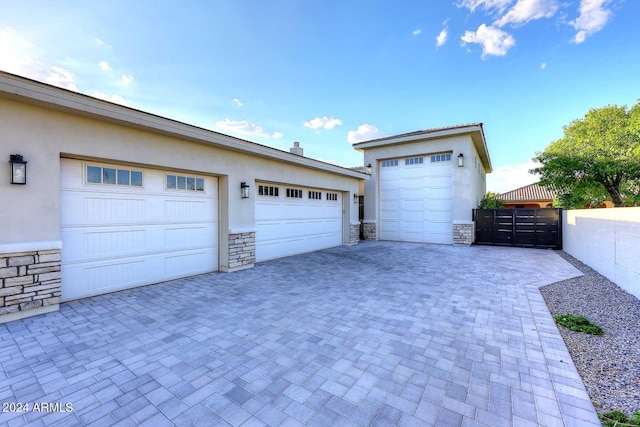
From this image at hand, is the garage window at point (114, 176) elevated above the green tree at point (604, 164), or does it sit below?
below

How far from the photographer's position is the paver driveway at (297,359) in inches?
78.6

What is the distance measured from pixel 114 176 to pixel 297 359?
190 inches

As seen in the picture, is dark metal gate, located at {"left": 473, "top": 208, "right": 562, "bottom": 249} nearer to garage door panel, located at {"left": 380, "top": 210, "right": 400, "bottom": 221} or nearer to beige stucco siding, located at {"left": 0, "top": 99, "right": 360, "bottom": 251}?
garage door panel, located at {"left": 380, "top": 210, "right": 400, "bottom": 221}

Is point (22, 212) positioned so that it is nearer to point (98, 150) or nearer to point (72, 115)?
point (98, 150)

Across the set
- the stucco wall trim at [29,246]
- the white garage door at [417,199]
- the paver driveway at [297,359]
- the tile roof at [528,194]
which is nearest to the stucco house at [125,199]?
the stucco wall trim at [29,246]

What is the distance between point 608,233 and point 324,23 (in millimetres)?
9601

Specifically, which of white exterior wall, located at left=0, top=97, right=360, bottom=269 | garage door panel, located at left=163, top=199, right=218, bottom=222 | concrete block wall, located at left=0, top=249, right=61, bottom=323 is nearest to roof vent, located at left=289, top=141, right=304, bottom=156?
white exterior wall, located at left=0, top=97, right=360, bottom=269

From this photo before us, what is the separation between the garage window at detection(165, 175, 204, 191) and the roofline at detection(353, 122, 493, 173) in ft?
29.5

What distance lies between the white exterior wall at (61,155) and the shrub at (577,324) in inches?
250

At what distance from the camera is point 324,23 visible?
872 centimetres

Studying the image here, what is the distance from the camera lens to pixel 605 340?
3133mm

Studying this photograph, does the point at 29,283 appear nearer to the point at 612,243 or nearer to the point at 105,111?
the point at 105,111

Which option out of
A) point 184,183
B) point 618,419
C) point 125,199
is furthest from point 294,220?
point 618,419

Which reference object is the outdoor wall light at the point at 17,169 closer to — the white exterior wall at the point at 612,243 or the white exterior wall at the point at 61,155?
the white exterior wall at the point at 61,155
